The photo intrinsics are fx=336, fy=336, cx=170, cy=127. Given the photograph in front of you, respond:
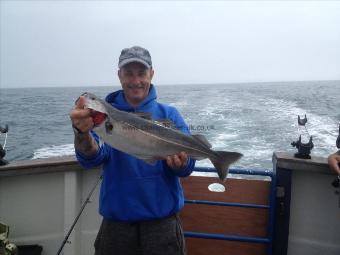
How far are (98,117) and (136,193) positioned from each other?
701mm

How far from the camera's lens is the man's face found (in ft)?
9.43

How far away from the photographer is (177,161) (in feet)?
8.96

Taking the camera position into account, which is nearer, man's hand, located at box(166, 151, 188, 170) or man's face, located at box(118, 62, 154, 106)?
man's hand, located at box(166, 151, 188, 170)

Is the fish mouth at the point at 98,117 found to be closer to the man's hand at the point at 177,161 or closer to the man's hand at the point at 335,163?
the man's hand at the point at 177,161

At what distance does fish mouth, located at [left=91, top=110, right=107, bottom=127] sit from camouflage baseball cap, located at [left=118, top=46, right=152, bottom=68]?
1.83 feet

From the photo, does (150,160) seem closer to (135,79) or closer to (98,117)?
(98,117)

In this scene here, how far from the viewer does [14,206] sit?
13.9ft

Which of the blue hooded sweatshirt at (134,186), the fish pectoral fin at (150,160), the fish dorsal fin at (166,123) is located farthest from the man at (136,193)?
the fish dorsal fin at (166,123)

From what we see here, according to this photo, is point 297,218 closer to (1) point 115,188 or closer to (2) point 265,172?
(2) point 265,172

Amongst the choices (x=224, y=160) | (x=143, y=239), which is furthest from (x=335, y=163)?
(x=143, y=239)

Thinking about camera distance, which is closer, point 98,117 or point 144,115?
point 98,117

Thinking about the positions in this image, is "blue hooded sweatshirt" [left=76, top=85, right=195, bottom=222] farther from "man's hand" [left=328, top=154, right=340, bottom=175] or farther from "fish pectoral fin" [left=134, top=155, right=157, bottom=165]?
"man's hand" [left=328, top=154, right=340, bottom=175]

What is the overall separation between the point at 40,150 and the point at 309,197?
14.9m

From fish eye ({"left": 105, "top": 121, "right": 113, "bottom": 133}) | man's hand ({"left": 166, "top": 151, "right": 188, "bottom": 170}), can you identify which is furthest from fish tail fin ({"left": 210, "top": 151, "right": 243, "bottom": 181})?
fish eye ({"left": 105, "top": 121, "right": 113, "bottom": 133})
